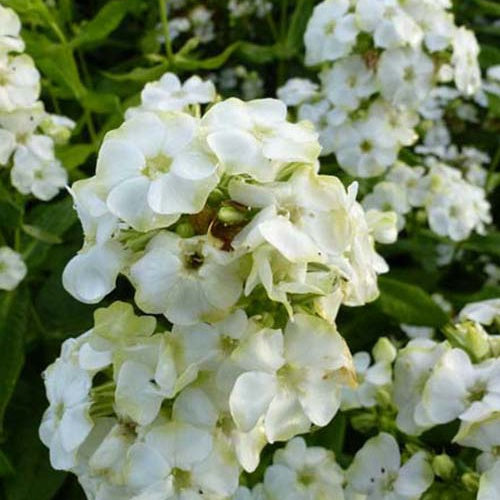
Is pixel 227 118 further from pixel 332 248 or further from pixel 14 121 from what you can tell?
pixel 14 121

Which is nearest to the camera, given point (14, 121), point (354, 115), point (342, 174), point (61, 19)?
point (14, 121)

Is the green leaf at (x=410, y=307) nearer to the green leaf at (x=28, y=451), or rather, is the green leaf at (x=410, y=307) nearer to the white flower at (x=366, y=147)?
the white flower at (x=366, y=147)

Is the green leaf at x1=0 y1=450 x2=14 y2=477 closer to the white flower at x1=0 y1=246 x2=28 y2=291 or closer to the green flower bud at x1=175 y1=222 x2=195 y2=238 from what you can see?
the white flower at x1=0 y1=246 x2=28 y2=291

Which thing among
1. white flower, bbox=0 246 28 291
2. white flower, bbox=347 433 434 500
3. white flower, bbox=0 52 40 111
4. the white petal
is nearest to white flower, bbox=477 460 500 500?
white flower, bbox=347 433 434 500

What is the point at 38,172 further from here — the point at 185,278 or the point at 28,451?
the point at 185,278

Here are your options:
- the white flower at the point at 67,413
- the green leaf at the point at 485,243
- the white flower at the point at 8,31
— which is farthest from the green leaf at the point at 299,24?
the white flower at the point at 67,413

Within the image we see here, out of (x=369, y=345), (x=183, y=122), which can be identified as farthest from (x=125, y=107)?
(x=183, y=122)
